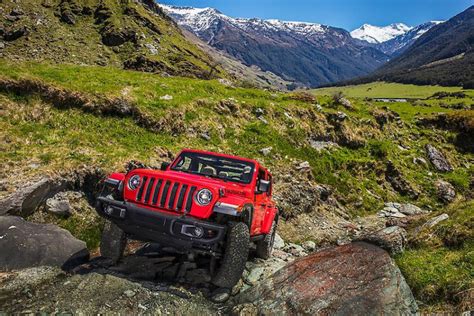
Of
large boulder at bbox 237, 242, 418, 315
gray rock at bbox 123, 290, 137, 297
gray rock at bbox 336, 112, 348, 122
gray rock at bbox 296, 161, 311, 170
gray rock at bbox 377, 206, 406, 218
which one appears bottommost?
gray rock at bbox 123, 290, 137, 297

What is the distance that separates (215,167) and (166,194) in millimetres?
2901

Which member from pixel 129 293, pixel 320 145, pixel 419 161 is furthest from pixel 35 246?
pixel 419 161

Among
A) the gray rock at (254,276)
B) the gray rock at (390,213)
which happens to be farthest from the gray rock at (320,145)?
the gray rock at (254,276)

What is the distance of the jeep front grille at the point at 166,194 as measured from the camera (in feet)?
25.5

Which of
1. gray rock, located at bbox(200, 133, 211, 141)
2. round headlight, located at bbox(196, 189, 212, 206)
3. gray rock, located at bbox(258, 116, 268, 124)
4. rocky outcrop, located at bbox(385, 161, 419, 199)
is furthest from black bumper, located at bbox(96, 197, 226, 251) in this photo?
rocky outcrop, located at bbox(385, 161, 419, 199)

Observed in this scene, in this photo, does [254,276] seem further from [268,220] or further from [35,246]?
[35,246]

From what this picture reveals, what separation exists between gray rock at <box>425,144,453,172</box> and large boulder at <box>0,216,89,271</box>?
2369 centimetres

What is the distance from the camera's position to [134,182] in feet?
27.5

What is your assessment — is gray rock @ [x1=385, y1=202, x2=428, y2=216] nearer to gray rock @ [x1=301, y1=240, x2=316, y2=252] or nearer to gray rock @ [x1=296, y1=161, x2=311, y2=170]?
gray rock @ [x1=296, y1=161, x2=311, y2=170]

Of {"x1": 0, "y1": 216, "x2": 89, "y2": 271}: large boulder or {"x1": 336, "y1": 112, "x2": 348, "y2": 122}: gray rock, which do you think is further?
{"x1": 336, "y1": 112, "x2": 348, "y2": 122}: gray rock

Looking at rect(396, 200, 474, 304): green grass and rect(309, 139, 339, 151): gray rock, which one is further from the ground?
rect(309, 139, 339, 151): gray rock

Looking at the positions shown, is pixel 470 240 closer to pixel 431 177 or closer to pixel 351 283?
pixel 351 283

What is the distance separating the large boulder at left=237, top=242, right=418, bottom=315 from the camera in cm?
675

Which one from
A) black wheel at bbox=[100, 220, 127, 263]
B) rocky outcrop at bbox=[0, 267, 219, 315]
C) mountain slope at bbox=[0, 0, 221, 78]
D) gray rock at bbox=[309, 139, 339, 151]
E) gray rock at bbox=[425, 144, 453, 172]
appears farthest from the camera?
mountain slope at bbox=[0, 0, 221, 78]
